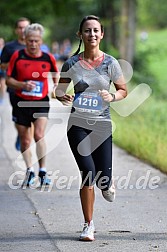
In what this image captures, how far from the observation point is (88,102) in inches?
280

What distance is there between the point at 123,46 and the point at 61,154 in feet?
45.1

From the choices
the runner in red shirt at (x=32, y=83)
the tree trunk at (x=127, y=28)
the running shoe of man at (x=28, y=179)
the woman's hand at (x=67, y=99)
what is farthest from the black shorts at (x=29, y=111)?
the tree trunk at (x=127, y=28)

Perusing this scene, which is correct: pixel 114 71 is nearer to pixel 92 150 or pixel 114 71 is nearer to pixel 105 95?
pixel 105 95

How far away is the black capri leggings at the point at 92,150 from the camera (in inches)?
278

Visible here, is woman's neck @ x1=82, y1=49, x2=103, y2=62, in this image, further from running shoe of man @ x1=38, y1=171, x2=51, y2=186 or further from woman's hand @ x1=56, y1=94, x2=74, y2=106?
running shoe of man @ x1=38, y1=171, x2=51, y2=186

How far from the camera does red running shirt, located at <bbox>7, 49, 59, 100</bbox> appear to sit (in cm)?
984

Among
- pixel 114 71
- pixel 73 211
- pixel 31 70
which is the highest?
pixel 114 71

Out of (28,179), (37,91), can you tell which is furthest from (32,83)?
(28,179)

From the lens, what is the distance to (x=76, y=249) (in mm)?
6785

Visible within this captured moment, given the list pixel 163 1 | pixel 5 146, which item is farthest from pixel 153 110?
pixel 163 1

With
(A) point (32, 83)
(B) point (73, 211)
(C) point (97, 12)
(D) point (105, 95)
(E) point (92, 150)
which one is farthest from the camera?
(C) point (97, 12)

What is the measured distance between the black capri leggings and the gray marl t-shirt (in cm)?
11

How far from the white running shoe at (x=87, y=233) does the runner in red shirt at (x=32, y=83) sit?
2.94 meters

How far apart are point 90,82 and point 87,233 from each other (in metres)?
1.35
